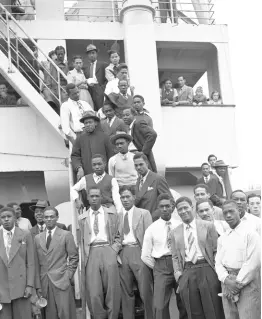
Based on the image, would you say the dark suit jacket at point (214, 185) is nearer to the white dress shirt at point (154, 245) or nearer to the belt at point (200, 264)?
the white dress shirt at point (154, 245)

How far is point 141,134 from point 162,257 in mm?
2276

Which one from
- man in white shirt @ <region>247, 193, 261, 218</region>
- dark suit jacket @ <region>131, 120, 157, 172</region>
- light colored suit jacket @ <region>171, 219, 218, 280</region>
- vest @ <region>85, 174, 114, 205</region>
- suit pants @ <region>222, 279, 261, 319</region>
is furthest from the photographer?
dark suit jacket @ <region>131, 120, 157, 172</region>

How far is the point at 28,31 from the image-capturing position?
38.8 ft

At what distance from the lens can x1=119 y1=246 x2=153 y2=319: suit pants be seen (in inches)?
247

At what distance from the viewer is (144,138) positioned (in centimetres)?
789

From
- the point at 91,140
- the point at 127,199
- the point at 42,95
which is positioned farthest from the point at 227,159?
the point at 127,199

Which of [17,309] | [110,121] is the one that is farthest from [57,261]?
[110,121]

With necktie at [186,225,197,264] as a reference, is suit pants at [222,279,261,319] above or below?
below

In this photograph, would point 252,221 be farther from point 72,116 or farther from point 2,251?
point 72,116

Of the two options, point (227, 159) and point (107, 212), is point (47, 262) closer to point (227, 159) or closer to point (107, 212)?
point (107, 212)

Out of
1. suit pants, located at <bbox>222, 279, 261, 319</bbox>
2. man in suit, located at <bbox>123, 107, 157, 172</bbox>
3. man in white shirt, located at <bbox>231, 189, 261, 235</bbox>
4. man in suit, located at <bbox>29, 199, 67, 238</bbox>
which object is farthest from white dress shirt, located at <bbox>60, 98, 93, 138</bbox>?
suit pants, located at <bbox>222, 279, 261, 319</bbox>

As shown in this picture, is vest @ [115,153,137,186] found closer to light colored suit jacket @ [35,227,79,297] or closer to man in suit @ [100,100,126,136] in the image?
man in suit @ [100,100,126,136]

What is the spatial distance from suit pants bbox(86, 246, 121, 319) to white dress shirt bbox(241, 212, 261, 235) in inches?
62.4

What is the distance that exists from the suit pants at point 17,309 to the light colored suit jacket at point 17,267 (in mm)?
86
